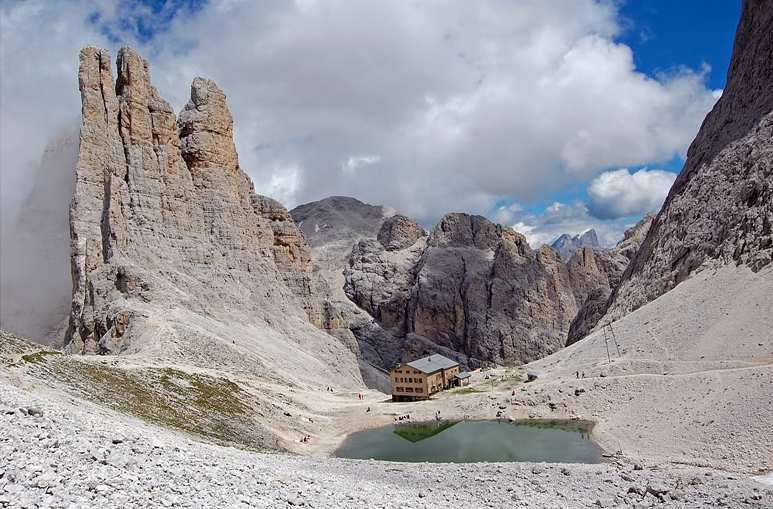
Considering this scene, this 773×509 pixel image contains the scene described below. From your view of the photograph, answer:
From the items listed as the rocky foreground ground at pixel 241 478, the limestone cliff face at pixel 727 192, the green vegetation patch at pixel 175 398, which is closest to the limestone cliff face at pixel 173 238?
the green vegetation patch at pixel 175 398

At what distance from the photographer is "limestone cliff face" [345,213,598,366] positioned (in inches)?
6496

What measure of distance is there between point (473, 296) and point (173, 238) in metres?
101

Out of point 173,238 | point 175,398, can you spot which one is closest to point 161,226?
point 173,238

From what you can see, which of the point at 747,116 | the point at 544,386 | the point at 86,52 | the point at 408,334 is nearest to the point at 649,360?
the point at 544,386

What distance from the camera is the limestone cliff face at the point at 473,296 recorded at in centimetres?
16500

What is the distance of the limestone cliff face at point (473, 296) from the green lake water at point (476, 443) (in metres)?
98.7

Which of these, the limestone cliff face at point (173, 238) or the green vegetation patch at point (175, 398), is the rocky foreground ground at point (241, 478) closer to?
the green vegetation patch at point (175, 398)

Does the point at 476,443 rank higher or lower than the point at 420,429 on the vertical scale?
lower

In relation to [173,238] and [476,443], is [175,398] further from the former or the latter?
[173,238]

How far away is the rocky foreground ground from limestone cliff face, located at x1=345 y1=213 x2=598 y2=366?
124529mm

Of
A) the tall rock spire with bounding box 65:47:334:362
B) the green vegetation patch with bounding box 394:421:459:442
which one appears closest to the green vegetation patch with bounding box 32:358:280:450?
the tall rock spire with bounding box 65:47:334:362

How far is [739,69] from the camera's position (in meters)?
96.2

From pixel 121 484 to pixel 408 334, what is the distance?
153345 millimetres

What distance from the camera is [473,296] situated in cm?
17150
